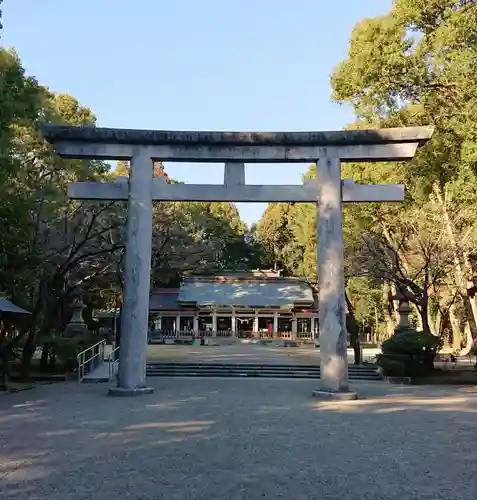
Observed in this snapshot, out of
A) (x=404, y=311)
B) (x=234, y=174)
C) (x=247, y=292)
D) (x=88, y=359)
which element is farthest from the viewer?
(x=247, y=292)

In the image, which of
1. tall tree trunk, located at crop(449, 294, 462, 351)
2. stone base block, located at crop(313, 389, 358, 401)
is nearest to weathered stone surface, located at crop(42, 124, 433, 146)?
stone base block, located at crop(313, 389, 358, 401)

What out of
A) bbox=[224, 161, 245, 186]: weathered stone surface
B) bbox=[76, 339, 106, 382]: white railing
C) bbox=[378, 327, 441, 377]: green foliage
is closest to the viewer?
bbox=[224, 161, 245, 186]: weathered stone surface

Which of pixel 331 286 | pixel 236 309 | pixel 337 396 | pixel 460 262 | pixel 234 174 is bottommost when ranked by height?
pixel 337 396

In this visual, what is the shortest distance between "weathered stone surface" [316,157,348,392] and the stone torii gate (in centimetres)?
2

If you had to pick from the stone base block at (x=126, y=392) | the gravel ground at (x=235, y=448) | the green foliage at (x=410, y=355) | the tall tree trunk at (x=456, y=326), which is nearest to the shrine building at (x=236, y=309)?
the tall tree trunk at (x=456, y=326)

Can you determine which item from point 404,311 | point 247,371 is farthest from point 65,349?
point 404,311

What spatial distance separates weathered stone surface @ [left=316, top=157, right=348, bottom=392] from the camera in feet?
36.3

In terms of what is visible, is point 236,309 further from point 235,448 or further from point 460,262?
point 235,448

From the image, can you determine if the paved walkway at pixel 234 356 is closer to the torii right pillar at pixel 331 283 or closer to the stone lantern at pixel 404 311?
the stone lantern at pixel 404 311

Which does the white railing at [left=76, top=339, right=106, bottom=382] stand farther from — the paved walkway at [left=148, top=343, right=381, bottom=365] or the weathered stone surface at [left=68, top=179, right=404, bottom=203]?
the weathered stone surface at [left=68, top=179, right=404, bottom=203]

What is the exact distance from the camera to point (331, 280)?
37.0 feet

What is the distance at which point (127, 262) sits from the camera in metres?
11.6

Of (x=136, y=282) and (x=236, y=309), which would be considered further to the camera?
(x=236, y=309)

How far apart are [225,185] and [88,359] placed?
8.73m
